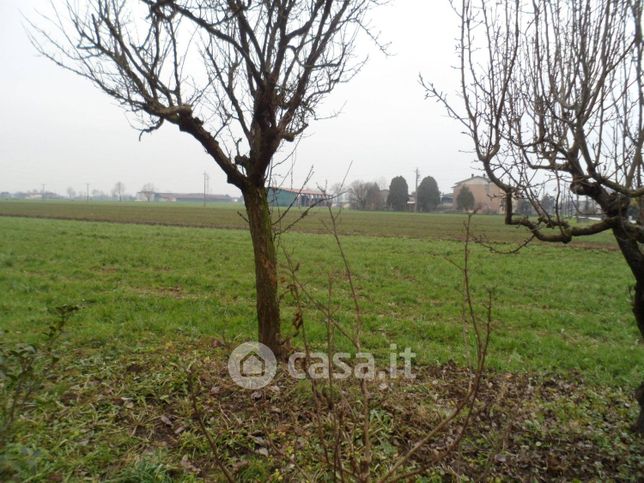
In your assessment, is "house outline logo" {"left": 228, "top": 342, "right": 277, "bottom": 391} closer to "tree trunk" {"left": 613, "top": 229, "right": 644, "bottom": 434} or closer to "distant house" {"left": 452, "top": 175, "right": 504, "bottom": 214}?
"distant house" {"left": 452, "top": 175, "right": 504, "bottom": 214}

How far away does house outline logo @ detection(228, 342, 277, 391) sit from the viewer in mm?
4121

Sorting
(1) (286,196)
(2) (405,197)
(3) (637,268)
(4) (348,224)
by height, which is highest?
(2) (405,197)

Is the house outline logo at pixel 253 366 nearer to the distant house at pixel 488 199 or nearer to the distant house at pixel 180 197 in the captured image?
the distant house at pixel 488 199

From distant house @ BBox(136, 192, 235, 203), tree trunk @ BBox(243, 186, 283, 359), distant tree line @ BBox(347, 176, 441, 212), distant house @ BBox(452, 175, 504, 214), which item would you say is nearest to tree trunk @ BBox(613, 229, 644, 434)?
distant house @ BBox(452, 175, 504, 214)

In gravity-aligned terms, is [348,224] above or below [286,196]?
below

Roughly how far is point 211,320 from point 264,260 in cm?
261

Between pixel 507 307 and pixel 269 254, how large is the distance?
19.3ft

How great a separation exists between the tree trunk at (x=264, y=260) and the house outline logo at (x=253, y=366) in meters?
0.14

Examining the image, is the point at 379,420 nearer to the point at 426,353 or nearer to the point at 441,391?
the point at 441,391

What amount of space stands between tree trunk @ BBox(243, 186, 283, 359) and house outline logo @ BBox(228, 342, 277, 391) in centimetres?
14

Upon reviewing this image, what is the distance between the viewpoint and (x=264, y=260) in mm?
4348

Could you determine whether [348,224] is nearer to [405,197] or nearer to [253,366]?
[253,366]

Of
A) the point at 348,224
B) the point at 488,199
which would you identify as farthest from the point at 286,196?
the point at 348,224

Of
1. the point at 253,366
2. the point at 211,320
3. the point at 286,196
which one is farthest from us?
the point at 211,320
